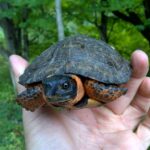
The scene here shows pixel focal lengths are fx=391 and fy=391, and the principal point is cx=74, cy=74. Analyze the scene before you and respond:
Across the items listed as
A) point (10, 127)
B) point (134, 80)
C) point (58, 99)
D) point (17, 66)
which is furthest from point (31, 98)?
point (10, 127)

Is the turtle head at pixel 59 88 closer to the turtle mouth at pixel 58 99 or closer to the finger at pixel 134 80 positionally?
the turtle mouth at pixel 58 99

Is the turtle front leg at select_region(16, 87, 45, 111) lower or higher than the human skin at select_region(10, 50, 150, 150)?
higher

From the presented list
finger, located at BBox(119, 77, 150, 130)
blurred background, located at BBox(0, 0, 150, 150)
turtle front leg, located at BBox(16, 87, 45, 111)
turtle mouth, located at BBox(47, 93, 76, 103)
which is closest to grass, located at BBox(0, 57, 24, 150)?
blurred background, located at BBox(0, 0, 150, 150)

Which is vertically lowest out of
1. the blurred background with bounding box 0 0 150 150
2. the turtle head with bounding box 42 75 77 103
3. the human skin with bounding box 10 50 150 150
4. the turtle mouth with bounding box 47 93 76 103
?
the blurred background with bounding box 0 0 150 150

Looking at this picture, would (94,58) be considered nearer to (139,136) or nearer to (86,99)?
(86,99)

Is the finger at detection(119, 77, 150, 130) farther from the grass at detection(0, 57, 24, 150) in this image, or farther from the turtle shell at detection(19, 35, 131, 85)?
the grass at detection(0, 57, 24, 150)

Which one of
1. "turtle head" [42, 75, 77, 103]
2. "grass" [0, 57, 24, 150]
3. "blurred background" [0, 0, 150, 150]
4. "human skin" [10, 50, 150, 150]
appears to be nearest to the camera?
"turtle head" [42, 75, 77, 103]

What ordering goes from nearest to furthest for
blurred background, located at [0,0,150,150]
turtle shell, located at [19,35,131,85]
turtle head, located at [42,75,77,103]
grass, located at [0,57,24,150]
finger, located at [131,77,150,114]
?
turtle head, located at [42,75,77,103] → turtle shell, located at [19,35,131,85] → finger, located at [131,77,150,114] → blurred background, located at [0,0,150,150] → grass, located at [0,57,24,150]

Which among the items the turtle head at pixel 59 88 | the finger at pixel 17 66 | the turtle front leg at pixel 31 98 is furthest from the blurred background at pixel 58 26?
the turtle head at pixel 59 88

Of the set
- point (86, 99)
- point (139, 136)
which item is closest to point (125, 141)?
point (139, 136)
